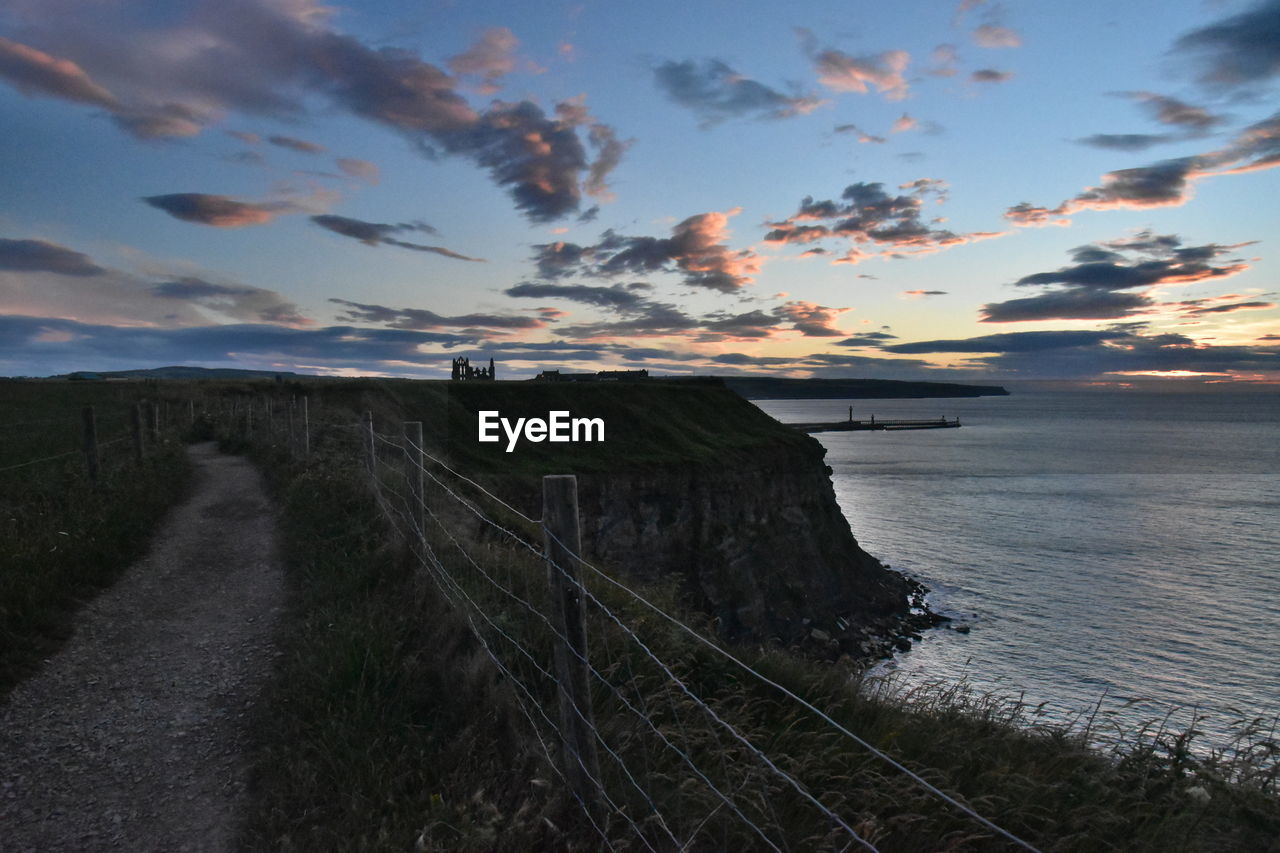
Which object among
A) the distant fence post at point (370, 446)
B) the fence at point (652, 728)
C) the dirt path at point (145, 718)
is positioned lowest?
the dirt path at point (145, 718)

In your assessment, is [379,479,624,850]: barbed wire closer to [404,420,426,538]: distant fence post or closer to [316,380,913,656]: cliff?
[404,420,426,538]: distant fence post

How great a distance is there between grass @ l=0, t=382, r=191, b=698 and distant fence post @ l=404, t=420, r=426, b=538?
420cm

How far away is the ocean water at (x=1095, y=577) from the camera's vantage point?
93.0 feet

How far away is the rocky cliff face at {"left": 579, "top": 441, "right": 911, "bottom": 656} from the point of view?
3875 cm

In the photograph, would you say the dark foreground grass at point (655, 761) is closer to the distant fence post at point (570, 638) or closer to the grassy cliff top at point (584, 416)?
the distant fence post at point (570, 638)

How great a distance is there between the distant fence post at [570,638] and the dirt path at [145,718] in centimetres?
253

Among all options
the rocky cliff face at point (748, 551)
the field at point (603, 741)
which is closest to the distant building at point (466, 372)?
the rocky cliff face at point (748, 551)

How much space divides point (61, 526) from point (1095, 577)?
5252 cm

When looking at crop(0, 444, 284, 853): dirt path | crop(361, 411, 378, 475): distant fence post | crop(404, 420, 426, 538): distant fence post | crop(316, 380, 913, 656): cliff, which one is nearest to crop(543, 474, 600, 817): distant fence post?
crop(0, 444, 284, 853): dirt path

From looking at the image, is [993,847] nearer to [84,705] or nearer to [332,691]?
[332,691]

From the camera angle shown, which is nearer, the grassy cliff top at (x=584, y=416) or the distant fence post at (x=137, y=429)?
the distant fence post at (x=137, y=429)

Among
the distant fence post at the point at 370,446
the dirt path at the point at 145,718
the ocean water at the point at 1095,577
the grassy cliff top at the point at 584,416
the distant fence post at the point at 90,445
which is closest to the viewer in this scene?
the dirt path at the point at 145,718

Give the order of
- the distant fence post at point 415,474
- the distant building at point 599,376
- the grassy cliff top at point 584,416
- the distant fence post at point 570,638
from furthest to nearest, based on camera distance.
A: the distant building at point 599,376, the grassy cliff top at point 584,416, the distant fence post at point 415,474, the distant fence post at point 570,638

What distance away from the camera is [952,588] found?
43.7 metres
